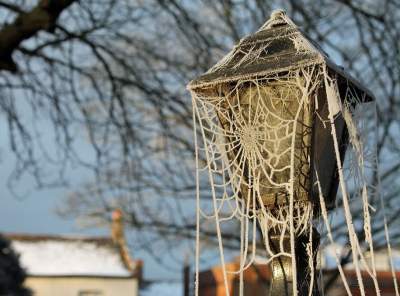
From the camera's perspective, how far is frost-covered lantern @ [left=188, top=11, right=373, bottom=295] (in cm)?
293

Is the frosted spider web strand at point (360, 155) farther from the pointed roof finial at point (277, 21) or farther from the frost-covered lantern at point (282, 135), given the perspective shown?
the pointed roof finial at point (277, 21)

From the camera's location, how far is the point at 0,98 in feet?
30.6

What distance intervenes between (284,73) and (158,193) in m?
8.62

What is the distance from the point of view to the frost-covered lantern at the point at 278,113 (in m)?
2.92

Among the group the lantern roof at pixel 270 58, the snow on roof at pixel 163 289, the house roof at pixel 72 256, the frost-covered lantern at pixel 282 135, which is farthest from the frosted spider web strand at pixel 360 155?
the snow on roof at pixel 163 289

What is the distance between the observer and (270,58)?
3029mm

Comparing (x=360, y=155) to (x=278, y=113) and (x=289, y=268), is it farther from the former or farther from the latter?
(x=289, y=268)

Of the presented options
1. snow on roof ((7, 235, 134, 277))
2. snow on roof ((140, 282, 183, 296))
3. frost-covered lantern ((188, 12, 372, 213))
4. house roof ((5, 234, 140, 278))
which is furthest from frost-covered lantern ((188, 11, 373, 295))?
snow on roof ((140, 282, 183, 296))

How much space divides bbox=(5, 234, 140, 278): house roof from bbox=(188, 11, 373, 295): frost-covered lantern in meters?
26.7

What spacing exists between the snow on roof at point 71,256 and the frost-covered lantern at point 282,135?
26854 millimetres

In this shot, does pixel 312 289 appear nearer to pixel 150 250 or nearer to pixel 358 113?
pixel 358 113

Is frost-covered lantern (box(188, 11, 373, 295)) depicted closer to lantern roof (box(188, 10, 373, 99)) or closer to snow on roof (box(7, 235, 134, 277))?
lantern roof (box(188, 10, 373, 99))

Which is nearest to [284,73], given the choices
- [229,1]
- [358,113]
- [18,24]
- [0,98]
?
[358,113]

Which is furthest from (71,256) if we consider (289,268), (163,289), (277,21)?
(289,268)
